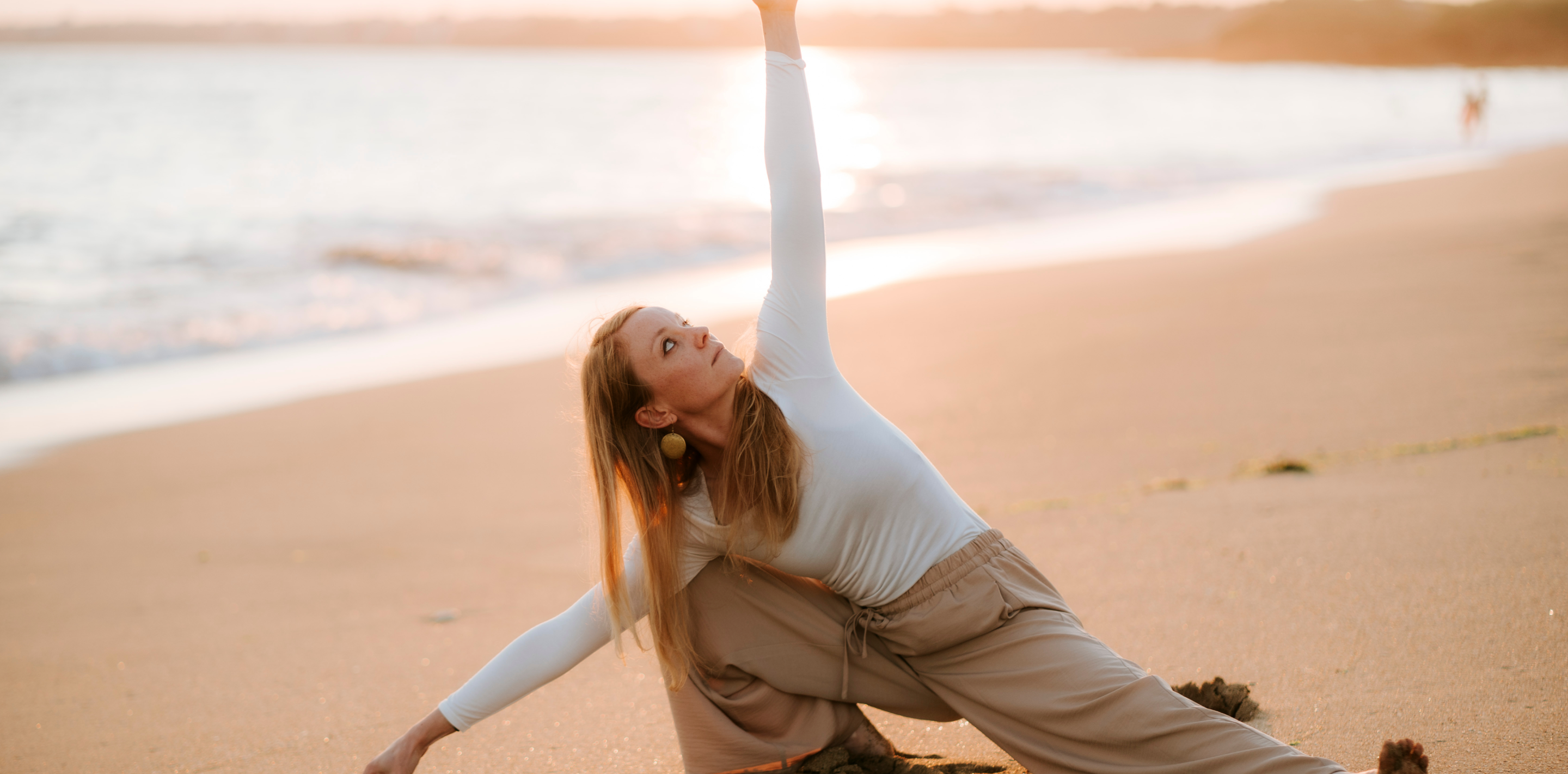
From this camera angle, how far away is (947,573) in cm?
254

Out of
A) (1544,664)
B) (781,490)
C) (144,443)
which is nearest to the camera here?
(781,490)

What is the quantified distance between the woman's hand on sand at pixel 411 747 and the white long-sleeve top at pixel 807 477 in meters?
0.04

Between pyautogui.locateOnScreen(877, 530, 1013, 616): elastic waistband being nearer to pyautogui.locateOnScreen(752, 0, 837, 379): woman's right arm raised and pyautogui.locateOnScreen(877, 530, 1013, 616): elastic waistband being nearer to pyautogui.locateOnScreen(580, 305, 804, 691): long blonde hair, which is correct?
pyautogui.locateOnScreen(580, 305, 804, 691): long blonde hair

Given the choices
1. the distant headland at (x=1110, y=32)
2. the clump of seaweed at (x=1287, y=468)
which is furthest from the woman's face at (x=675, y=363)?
the distant headland at (x=1110, y=32)

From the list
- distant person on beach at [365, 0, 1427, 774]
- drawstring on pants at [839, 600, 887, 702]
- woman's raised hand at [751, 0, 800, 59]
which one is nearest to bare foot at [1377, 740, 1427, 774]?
distant person on beach at [365, 0, 1427, 774]

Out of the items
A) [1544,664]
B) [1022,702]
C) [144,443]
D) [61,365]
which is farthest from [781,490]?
[61,365]

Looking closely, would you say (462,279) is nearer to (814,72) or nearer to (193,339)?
(193,339)

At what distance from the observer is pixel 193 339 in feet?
32.6

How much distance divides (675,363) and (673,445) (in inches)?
7.6

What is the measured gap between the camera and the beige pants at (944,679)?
7.52 ft

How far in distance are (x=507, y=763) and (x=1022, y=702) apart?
1.43m

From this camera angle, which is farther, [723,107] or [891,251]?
[723,107]

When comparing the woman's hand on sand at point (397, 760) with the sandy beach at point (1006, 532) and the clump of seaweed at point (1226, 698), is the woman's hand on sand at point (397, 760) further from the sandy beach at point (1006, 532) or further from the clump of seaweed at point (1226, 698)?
the clump of seaweed at point (1226, 698)

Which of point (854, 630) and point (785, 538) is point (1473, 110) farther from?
point (785, 538)
